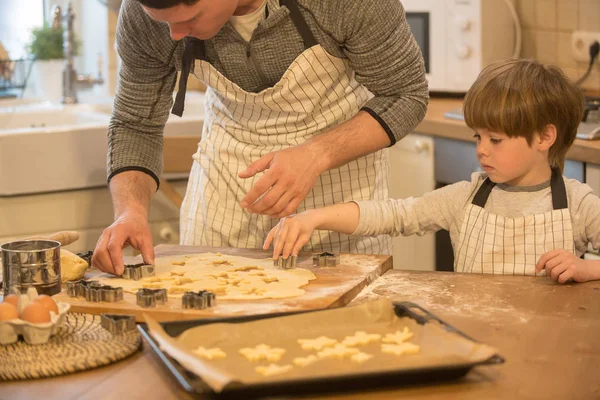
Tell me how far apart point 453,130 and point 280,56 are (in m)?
1.07

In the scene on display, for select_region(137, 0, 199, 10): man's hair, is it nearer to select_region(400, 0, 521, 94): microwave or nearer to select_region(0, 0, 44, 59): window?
select_region(400, 0, 521, 94): microwave

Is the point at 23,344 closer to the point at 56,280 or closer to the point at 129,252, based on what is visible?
the point at 56,280

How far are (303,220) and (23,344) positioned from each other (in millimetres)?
581

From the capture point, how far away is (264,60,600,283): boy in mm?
1652

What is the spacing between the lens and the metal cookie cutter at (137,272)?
5.08 feet

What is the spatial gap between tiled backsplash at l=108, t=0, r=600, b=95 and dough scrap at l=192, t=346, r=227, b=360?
7.18 feet

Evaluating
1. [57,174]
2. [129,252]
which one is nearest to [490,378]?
[57,174]

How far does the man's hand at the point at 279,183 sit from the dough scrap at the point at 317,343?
0.47 meters

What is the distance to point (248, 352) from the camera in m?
1.11

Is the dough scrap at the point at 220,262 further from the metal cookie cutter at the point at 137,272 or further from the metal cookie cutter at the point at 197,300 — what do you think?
the metal cookie cutter at the point at 197,300

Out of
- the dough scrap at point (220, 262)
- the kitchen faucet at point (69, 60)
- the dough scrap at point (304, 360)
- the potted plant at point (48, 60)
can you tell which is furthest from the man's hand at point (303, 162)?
the potted plant at point (48, 60)

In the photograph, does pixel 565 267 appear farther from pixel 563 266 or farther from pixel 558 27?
pixel 558 27

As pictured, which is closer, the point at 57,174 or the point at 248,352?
the point at 248,352

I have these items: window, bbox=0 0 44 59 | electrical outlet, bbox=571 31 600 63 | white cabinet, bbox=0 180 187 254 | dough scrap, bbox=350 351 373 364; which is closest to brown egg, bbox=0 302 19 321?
dough scrap, bbox=350 351 373 364
